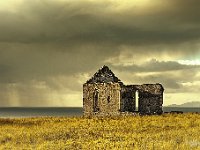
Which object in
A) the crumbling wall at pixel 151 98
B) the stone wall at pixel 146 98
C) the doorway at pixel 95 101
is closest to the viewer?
the stone wall at pixel 146 98

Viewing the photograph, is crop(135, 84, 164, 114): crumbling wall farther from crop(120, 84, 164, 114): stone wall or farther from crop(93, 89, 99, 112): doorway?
crop(93, 89, 99, 112): doorway

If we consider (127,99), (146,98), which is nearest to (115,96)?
(127,99)

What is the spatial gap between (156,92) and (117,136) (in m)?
30.4

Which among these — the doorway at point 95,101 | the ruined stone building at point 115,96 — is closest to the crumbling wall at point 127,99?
the ruined stone building at point 115,96

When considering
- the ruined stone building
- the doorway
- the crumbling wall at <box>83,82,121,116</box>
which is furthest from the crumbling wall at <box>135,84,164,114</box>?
the doorway

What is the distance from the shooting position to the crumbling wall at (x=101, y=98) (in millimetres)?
57219

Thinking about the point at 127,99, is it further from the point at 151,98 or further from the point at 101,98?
the point at 101,98

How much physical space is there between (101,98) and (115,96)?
216cm

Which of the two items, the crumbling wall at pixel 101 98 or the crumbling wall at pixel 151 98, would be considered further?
the crumbling wall at pixel 151 98

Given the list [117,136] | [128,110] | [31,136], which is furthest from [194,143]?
[128,110]

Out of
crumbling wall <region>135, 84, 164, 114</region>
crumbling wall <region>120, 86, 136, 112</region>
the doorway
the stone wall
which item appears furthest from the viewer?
the doorway

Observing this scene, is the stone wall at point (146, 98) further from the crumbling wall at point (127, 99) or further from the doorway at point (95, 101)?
the doorway at point (95, 101)

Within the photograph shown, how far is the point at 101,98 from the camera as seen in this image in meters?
58.2

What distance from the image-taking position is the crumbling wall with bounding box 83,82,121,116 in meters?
57.2
